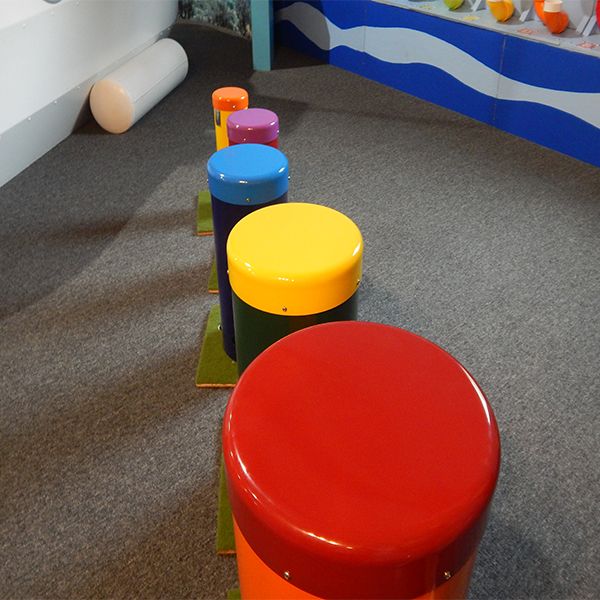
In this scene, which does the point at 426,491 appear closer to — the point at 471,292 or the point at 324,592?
the point at 324,592

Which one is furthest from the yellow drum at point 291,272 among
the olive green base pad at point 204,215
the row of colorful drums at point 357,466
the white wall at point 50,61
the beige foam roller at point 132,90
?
the beige foam roller at point 132,90

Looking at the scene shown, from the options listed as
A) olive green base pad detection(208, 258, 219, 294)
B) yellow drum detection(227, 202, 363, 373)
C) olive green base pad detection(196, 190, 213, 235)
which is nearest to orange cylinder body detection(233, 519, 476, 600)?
yellow drum detection(227, 202, 363, 373)

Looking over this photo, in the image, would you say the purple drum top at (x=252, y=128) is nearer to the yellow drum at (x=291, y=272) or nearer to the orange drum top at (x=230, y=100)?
the orange drum top at (x=230, y=100)

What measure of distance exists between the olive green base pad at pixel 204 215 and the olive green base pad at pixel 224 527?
1143mm

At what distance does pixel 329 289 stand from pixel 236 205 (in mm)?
497

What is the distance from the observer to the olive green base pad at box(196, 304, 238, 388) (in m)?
1.68

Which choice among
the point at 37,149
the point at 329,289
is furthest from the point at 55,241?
the point at 329,289

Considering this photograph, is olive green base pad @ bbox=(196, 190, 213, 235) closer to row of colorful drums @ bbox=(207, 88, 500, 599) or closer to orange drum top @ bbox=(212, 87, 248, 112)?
orange drum top @ bbox=(212, 87, 248, 112)

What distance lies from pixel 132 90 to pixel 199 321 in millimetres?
1642

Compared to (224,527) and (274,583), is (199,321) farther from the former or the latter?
(274,583)

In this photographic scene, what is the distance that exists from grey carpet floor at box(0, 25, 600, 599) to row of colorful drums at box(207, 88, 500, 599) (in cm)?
61

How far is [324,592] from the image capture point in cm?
68

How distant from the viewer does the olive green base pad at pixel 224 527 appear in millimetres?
1294

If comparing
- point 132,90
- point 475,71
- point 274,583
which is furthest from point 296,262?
point 475,71
